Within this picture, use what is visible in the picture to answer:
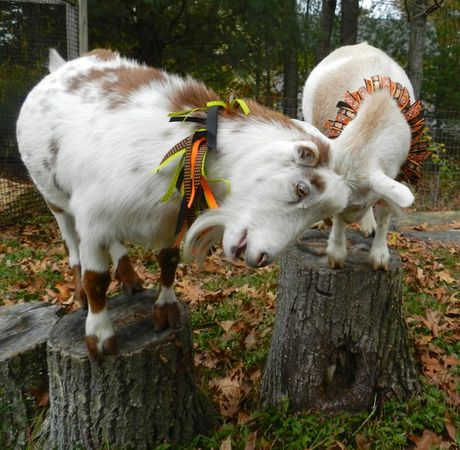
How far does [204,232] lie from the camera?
2193mm

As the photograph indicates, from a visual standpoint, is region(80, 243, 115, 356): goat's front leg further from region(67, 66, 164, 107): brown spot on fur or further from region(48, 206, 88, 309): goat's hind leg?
region(48, 206, 88, 309): goat's hind leg

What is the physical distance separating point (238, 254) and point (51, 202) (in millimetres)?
1484

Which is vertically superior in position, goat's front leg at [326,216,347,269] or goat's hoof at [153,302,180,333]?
goat's front leg at [326,216,347,269]

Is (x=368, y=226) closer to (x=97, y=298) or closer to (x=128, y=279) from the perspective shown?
(x=128, y=279)

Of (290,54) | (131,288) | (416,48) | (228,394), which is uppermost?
(416,48)

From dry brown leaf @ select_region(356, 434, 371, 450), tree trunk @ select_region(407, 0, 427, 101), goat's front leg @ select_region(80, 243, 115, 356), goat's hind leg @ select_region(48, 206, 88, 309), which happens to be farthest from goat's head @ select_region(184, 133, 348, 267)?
tree trunk @ select_region(407, 0, 427, 101)

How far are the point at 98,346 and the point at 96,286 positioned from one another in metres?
0.27

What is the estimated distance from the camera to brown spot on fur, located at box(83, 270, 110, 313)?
2.35 meters

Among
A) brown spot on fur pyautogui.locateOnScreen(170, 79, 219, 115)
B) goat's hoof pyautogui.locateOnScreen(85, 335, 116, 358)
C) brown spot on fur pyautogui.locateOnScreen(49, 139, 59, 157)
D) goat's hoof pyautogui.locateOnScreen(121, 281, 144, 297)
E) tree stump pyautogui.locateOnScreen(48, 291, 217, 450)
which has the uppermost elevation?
brown spot on fur pyautogui.locateOnScreen(170, 79, 219, 115)

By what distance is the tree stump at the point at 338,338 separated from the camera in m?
2.68

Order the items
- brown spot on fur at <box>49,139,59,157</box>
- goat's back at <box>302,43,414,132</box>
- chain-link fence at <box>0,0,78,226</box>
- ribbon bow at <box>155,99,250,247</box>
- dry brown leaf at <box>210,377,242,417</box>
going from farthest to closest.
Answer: chain-link fence at <box>0,0,78,226</box>, goat's back at <box>302,43,414,132</box>, dry brown leaf at <box>210,377,242,417</box>, brown spot on fur at <box>49,139,59,157</box>, ribbon bow at <box>155,99,250,247</box>

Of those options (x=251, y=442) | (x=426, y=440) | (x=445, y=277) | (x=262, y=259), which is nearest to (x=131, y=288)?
(x=251, y=442)

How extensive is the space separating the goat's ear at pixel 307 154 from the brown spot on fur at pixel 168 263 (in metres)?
0.96

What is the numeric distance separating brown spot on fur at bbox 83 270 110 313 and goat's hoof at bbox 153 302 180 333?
0.31 meters
